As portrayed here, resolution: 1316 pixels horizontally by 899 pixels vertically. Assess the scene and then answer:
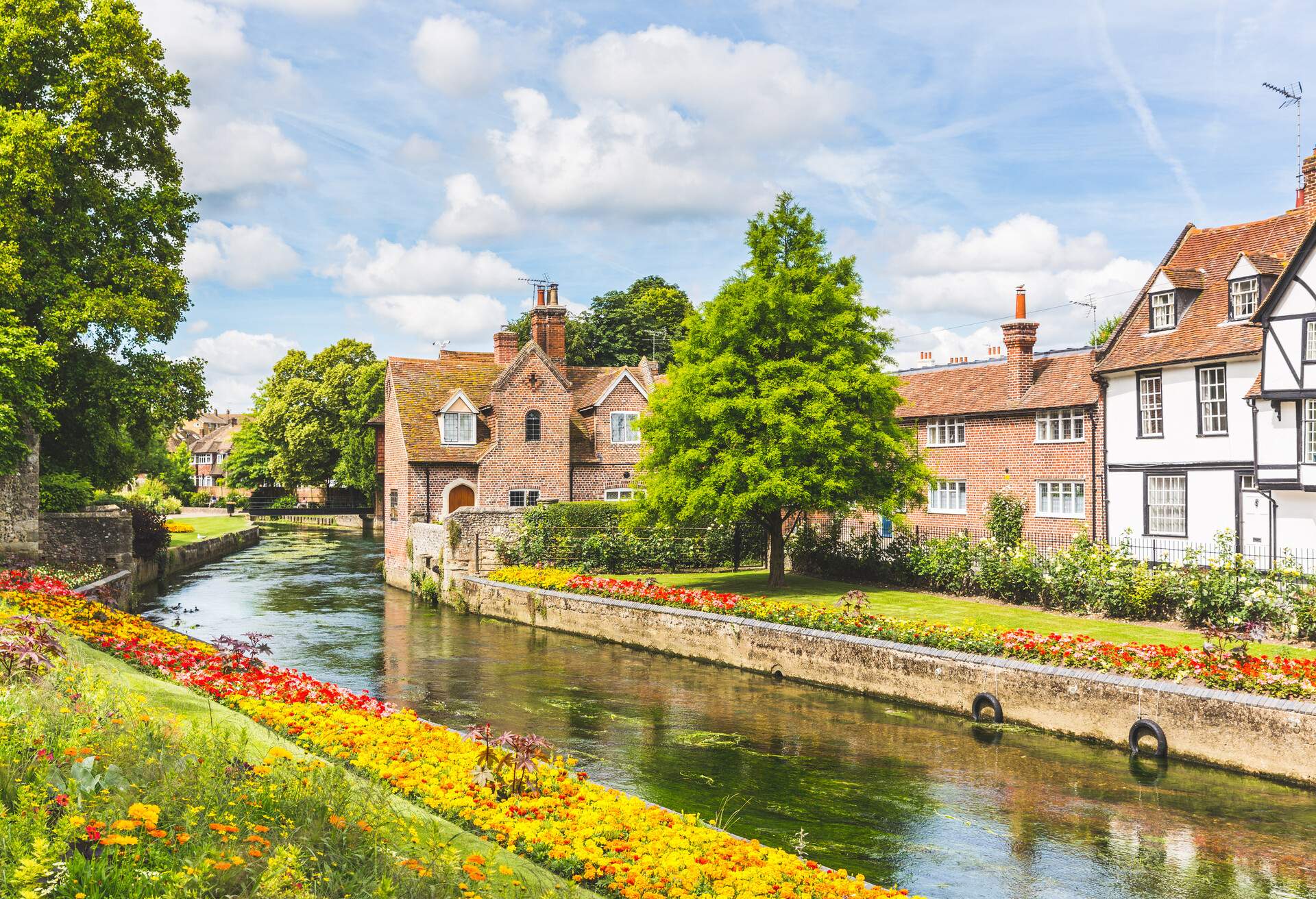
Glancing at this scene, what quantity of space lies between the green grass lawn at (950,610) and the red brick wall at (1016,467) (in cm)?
734

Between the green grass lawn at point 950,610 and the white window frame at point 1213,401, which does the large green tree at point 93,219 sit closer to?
the green grass lawn at point 950,610

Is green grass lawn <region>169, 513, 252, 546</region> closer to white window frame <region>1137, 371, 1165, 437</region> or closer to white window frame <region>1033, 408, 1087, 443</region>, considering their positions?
white window frame <region>1033, 408, 1087, 443</region>

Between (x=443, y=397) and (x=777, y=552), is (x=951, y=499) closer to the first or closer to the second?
(x=777, y=552)

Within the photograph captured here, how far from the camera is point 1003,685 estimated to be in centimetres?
1744

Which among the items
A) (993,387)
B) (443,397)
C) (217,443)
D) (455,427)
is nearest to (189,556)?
(443,397)

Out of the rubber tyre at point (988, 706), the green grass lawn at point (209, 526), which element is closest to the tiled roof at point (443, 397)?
the green grass lawn at point (209, 526)

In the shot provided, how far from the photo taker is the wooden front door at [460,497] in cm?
4103

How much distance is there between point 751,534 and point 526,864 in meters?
30.4

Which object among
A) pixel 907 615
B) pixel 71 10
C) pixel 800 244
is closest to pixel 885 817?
pixel 907 615

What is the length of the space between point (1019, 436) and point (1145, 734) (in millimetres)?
24635

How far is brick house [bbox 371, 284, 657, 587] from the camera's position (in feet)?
134

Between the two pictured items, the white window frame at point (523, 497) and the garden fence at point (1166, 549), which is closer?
the garden fence at point (1166, 549)

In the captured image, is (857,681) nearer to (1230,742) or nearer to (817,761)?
(817,761)

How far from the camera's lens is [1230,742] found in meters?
14.5
